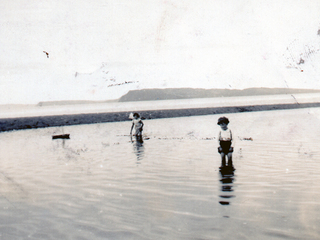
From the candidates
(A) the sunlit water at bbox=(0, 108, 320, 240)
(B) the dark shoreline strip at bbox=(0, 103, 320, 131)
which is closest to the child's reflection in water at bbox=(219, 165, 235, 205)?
(A) the sunlit water at bbox=(0, 108, 320, 240)

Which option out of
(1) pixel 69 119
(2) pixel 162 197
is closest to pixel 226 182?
(2) pixel 162 197

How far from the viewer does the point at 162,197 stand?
8805mm

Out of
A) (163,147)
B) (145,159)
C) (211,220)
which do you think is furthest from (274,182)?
(163,147)

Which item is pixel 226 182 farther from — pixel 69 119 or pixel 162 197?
pixel 69 119

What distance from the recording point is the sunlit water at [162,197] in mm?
6508

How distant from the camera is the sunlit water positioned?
651 centimetres

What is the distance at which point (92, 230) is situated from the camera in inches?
259

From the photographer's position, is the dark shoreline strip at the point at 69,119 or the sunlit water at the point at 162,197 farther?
the dark shoreline strip at the point at 69,119

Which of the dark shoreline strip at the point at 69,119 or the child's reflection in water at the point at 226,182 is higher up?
the dark shoreline strip at the point at 69,119

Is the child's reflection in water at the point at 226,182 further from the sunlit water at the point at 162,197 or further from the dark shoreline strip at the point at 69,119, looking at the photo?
the dark shoreline strip at the point at 69,119

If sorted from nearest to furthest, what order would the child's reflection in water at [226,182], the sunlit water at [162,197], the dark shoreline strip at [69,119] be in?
the sunlit water at [162,197] < the child's reflection in water at [226,182] < the dark shoreline strip at [69,119]

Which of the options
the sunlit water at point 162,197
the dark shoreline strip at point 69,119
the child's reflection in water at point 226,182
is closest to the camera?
the sunlit water at point 162,197

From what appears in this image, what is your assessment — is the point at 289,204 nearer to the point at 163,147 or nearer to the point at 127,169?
the point at 127,169

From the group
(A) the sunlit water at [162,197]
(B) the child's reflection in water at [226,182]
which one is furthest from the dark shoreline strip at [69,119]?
(B) the child's reflection in water at [226,182]
